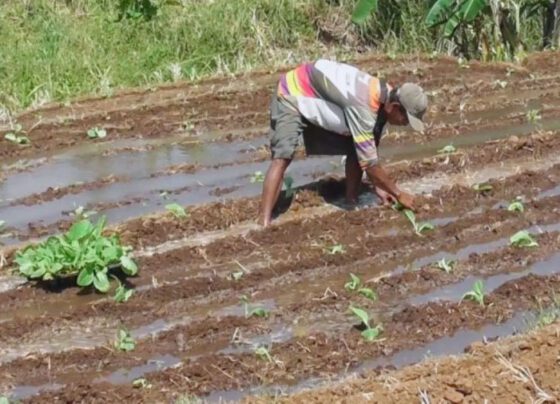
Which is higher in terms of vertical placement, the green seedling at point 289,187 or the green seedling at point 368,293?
the green seedling at point 368,293

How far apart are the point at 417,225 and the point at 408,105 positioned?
89 cm

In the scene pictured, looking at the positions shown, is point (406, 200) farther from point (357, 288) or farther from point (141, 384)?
point (141, 384)

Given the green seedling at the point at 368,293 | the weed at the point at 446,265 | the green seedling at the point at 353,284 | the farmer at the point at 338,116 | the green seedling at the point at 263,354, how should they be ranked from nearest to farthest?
the green seedling at the point at 263,354 → the green seedling at the point at 368,293 → the green seedling at the point at 353,284 → the weed at the point at 446,265 → the farmer at the point at 338,116

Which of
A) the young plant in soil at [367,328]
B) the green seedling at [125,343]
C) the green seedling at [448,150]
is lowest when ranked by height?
the green seedling at [448,150]

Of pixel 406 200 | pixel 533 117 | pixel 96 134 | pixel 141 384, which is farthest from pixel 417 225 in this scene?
pixel 96 134

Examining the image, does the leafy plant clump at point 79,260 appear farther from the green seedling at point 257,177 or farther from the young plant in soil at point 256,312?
the green seedling at point 257,177

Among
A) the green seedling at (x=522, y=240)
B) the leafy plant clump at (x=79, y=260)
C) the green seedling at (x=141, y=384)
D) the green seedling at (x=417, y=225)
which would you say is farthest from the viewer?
the green seedling at (x=417, y=225)

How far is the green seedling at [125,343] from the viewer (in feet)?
18.0

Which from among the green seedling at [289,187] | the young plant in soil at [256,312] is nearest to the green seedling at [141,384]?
the young plant in soil at [256,312]

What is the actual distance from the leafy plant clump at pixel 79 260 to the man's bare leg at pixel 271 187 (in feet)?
3.95

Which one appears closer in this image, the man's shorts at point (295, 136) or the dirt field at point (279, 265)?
the dirt field at point (279, 265)

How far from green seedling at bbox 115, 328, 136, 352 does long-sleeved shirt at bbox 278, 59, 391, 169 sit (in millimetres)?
2156

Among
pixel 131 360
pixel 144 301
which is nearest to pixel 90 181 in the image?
pixel 144 301

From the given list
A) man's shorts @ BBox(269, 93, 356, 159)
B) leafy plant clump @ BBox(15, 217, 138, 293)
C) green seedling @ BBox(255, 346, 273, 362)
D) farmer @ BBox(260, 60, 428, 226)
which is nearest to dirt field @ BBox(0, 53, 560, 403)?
green seedling @ BBox(255, 346, 273, 362)
